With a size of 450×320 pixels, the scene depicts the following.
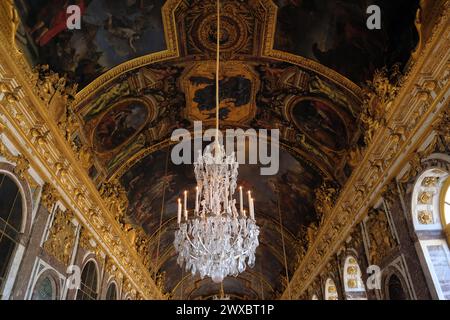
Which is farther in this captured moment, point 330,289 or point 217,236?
point 330,289

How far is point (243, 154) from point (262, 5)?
6682 mm

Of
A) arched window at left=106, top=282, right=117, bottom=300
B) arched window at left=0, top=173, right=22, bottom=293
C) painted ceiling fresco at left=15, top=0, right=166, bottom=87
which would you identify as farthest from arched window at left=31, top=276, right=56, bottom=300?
painted ceiling fresco at left=15, top=0, right=166, bottom=87

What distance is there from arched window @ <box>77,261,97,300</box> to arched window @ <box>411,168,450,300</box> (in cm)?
880

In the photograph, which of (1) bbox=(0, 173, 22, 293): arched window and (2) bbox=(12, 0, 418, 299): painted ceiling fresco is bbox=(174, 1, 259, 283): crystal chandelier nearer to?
(2) bbox=(12, 0, 418, 299): painted ceiling fresco

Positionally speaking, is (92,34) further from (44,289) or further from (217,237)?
(44,289)

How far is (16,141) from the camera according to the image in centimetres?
645

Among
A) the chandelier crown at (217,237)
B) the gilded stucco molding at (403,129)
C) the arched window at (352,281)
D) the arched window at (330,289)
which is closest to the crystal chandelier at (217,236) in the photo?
the chandelier crown at (217,237)

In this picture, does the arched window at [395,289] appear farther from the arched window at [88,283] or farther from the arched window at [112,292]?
the arched window at [112,292]

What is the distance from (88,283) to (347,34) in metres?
10.3

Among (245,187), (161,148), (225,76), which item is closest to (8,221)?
(161,148)

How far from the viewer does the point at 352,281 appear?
10844 millimetres

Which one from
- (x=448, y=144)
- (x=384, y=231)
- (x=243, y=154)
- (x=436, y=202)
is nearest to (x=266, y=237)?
(x=243, y=154)

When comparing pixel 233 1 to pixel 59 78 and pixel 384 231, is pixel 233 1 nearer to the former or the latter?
pixel 59 78

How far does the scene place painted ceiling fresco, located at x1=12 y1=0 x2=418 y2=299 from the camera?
775cm
